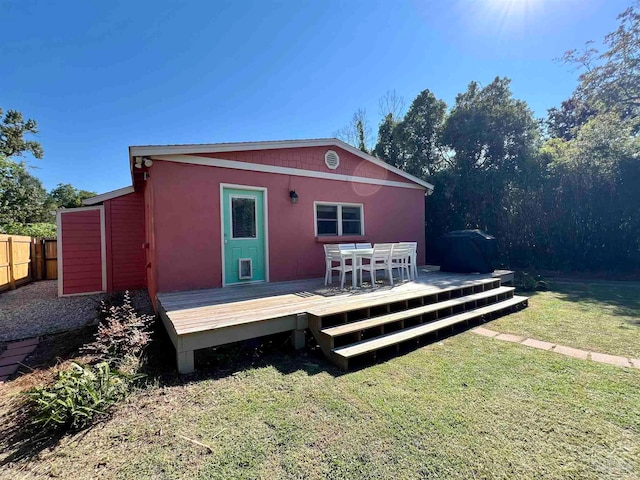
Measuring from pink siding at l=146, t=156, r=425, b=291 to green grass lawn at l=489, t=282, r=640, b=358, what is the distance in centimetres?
396

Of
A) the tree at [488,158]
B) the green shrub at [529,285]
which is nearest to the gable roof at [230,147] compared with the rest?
the tree at [488,158]

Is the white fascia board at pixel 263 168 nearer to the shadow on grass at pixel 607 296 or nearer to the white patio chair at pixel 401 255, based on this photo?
the white patio chair at pixel 401 255

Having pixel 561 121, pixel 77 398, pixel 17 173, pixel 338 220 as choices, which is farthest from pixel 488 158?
pixel 17 173

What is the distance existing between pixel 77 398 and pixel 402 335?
3.37 m

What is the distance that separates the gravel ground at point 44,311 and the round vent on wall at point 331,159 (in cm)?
520

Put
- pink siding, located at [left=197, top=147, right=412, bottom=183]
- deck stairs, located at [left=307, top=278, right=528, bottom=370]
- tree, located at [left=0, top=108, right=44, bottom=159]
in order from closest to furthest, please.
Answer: deck stairs, located at [left=307, top=278, right=528, bottom=370] < pink siding, located at [left=197, top=147, right=412, bottom=183] < tree, located at [left=0, top=108, right=44, bottom=159]

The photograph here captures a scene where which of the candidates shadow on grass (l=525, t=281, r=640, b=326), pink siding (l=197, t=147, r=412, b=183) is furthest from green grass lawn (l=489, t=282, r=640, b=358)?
pink siding (l=197, t=147, r=412, b=183)

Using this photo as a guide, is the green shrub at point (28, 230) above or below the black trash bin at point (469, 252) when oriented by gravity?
above

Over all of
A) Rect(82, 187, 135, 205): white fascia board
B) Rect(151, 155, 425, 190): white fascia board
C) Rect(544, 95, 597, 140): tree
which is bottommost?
Rect(82, 187, 135, 205): white fascia board

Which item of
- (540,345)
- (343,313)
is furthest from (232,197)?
(540,345)

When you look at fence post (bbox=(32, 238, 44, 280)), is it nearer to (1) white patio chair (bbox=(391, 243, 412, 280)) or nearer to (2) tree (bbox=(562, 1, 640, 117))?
(1) white patio chair (bbox=(391, 243, 412, 280))

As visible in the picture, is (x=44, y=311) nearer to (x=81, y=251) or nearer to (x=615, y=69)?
(x=81, y=251)

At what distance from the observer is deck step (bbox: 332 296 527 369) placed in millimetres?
3232

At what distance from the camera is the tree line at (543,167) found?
31.1 feet
